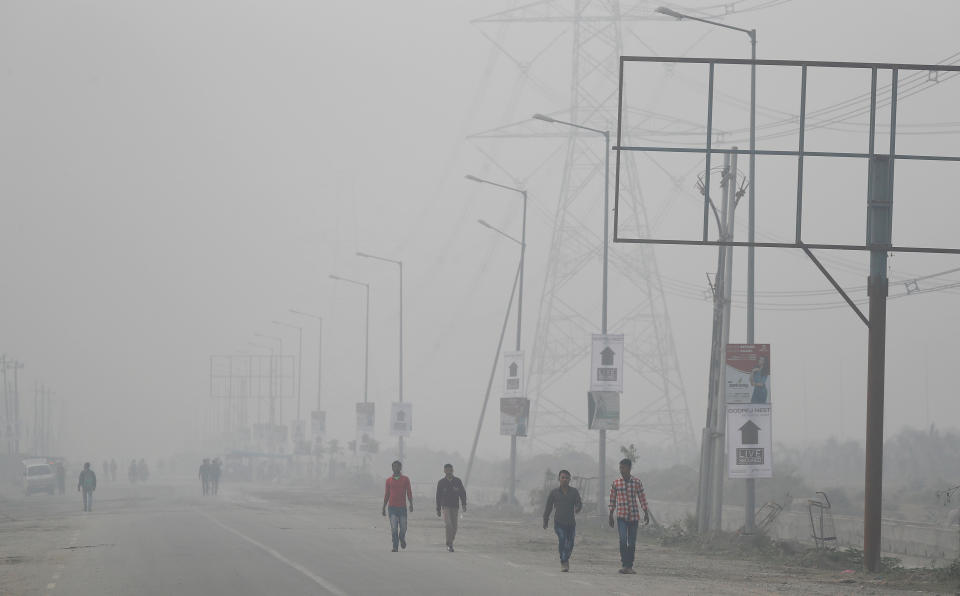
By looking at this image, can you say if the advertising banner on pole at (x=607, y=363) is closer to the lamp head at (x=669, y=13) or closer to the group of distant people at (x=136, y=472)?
the lamp head at (x=669, y=13)

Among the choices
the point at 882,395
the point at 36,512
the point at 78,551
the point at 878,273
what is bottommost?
the point at 36,512

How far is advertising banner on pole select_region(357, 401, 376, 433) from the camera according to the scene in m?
69.4

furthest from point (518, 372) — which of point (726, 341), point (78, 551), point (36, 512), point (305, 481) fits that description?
point (305, 481)

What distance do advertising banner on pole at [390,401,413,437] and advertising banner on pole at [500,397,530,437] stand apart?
16133 mm

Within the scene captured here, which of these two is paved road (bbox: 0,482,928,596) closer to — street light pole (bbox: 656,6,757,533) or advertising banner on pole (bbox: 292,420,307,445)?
street light pole (bbox: 656,6,757,533)

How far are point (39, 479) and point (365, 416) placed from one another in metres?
21.5

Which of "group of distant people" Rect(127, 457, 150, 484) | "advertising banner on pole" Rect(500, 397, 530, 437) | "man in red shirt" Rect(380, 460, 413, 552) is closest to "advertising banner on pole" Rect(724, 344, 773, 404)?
"man in red shirt" Rect(380, 460, 413, 552)

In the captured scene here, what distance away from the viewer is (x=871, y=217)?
21.4 m

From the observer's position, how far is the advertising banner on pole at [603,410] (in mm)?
37375

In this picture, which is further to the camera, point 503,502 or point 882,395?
point 503,502

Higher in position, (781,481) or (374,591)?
(374,591)

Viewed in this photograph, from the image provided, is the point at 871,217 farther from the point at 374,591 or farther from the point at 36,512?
the point at 36,512

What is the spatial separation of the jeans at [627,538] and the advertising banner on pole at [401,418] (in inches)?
1560

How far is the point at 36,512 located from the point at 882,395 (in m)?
35.6
